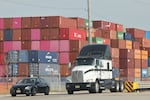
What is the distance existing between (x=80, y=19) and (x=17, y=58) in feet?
48.2

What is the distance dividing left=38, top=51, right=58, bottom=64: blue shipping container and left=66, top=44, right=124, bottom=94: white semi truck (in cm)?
2540

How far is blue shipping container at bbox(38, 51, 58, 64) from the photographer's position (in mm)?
64312

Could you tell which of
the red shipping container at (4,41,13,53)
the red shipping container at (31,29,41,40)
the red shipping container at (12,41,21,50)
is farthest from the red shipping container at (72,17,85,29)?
the red shipping container at (4,41,13,53)

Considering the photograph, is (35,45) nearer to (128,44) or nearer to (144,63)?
(128,44)

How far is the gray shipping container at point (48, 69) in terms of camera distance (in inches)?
2491

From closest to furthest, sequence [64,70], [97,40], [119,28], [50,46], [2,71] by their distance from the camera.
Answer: [2,71] → [64,70] → [50,46] → [97,40] → [119,28]

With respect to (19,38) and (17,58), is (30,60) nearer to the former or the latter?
(17,58)

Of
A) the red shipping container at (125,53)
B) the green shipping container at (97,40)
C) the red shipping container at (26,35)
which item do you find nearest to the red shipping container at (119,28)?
the red shipping container at (125,53)

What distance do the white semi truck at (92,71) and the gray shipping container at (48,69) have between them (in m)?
24.3

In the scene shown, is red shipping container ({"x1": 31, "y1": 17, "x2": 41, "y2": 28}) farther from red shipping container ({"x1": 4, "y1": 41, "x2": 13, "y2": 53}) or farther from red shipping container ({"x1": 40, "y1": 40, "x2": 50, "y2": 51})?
red shipping container ({"x1": 4, "y1": 41, "x2": 13, "y2": 53})

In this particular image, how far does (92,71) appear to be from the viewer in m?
36.9

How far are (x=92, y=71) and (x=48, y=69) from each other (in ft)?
94.6

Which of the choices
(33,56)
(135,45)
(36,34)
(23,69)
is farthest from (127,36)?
(23,69)

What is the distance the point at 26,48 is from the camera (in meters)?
70.2
